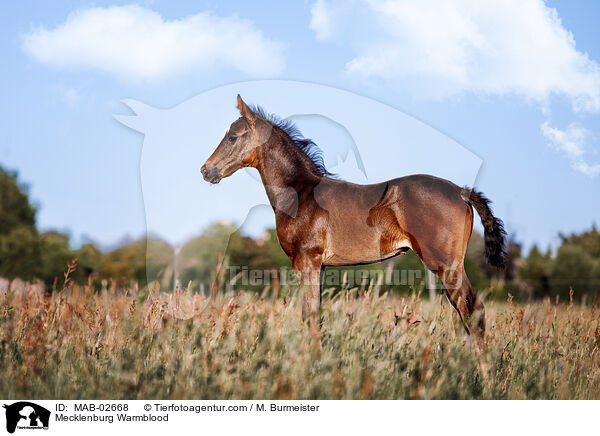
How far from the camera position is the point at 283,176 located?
594 cm

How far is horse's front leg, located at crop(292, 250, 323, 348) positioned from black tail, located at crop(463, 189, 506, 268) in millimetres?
2043

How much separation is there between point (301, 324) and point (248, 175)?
1879mm

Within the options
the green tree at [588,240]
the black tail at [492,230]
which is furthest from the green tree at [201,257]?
the green tree at [588,240]

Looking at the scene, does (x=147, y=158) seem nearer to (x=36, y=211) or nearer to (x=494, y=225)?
(x=494, y=225)

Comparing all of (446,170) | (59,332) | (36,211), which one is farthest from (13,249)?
(446,170)

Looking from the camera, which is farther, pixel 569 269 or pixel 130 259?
pixel 130 259

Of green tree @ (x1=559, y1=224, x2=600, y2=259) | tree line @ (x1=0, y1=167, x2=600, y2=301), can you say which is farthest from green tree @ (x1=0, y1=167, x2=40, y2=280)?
green tree @ (x1=559, y1=224, x2=600, y2=259)

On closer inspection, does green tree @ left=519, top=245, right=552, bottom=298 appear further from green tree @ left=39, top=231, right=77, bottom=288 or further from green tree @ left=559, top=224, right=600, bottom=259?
green tree @ left=39, top=231, right=77, bottom=288

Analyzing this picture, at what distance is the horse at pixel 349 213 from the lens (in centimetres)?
561

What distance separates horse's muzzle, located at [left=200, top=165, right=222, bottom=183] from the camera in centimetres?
535

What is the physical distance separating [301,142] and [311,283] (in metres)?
1.71

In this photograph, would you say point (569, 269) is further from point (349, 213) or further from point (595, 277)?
point (349, 213)

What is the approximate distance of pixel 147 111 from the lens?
5.27m
